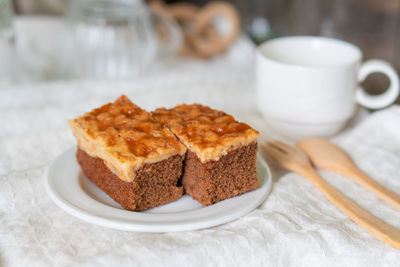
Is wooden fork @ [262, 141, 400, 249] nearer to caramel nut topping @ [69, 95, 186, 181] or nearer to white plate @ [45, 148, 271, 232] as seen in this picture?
white plate @ [45, 148, 271, 232]

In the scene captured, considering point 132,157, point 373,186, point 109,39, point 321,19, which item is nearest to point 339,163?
point 373,186

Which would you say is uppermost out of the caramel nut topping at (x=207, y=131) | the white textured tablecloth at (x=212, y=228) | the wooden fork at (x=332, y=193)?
the caramel nut topping at (x=207, y=131)

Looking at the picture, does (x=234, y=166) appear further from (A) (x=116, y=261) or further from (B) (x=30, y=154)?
(B) (x=30, y=154)

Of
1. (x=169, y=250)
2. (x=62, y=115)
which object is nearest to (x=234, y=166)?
(x=169, y=250)

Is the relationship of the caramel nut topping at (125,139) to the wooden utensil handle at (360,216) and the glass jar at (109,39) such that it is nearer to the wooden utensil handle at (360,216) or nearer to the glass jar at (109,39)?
the wooden utensil handle at (360,216)

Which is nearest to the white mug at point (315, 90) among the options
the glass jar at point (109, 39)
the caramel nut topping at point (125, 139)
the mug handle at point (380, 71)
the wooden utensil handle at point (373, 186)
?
the mug handle at point (380, 71)

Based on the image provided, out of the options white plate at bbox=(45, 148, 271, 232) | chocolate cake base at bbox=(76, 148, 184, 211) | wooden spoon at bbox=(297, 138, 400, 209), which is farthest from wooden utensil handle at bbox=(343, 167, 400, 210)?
chocolate cake base at bbox=(76, 148, 184, 211)
